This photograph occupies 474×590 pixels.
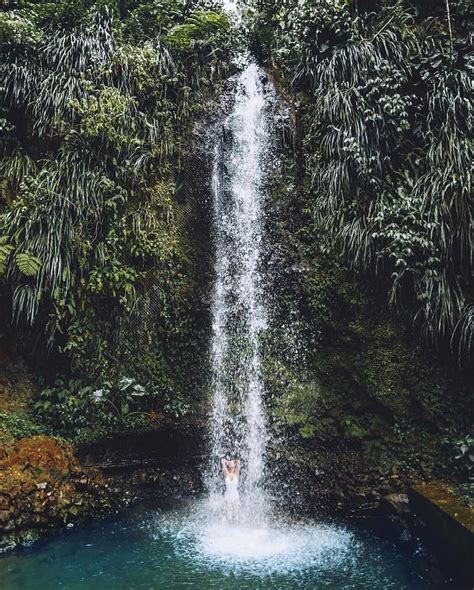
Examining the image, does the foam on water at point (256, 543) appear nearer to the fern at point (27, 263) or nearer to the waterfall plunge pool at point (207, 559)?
the waterfall plunge pool at point (207, 559)

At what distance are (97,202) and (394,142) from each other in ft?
13.0

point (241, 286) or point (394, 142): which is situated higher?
point (394, 142)

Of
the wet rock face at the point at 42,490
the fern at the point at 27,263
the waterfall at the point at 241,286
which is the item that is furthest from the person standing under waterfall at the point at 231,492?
the fern at the point at 27,263

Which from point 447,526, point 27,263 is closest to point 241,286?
point 27,263

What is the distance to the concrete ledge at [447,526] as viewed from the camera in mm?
3785

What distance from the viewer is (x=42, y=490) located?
527 cm

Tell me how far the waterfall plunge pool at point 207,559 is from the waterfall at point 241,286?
81 centimetres

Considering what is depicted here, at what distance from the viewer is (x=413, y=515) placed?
4961 mm

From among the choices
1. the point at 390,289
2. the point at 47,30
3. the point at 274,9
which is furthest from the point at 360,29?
the point at 47,30

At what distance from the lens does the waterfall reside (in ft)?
19.6

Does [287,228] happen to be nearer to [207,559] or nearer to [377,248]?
[377,248]


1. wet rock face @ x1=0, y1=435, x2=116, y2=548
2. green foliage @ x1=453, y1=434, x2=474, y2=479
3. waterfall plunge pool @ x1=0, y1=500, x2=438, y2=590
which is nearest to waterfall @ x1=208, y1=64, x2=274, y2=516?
waterfall plunge pool @ x1=0, y1=500, x2=438, y2=590

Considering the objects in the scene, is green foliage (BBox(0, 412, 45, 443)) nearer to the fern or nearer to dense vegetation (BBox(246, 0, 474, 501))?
the fern

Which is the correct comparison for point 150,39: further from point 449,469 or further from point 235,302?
point 449,469
